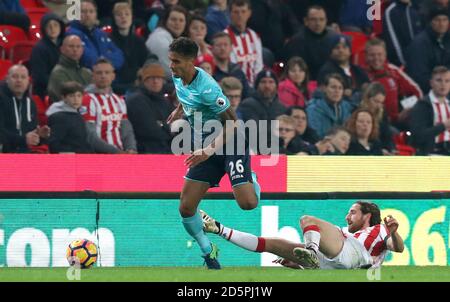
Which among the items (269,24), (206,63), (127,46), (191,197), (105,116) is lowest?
(191,197)

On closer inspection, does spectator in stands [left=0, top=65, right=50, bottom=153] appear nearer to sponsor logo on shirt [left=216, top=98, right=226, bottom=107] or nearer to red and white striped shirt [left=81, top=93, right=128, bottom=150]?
red and white striped shirt [left=81, top=93, right=128, bottom=150]

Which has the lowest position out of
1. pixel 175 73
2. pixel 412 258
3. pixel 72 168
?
pixel 412 258

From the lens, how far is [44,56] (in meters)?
15.7

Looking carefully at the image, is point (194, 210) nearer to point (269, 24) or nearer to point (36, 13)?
point (36, 13)

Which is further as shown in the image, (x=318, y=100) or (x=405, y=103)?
(x=405, y=103)

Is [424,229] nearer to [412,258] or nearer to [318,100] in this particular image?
[412,258]

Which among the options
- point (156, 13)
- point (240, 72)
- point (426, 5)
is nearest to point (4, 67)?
point (156, 13)

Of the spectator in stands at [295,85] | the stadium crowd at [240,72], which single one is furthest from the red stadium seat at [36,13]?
the spectator in stands at [295,85]

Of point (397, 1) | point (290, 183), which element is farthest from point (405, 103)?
point (290, 183)

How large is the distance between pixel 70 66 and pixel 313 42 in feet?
11.9

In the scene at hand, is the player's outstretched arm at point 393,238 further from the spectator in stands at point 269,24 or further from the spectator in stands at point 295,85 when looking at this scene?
the spectator in stands at point 269,24

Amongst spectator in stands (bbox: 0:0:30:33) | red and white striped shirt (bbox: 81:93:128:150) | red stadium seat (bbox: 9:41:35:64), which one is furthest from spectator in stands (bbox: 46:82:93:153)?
spectator in stands (bbox: 0:0:30:33)

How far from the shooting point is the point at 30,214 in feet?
41.2

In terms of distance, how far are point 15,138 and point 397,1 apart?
651 centimetres
